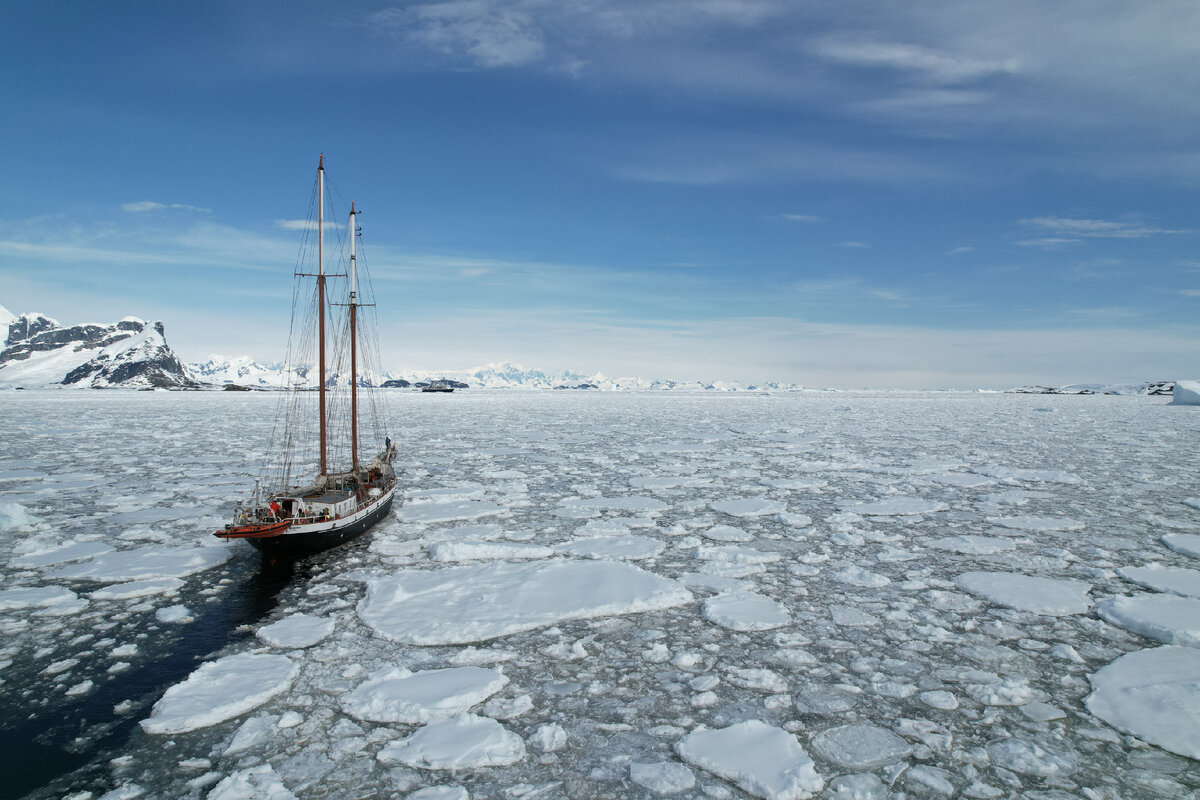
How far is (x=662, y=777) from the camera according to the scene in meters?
4.00

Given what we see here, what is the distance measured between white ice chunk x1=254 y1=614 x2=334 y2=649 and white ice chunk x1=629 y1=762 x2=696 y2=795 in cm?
374

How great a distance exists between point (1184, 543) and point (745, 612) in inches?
298

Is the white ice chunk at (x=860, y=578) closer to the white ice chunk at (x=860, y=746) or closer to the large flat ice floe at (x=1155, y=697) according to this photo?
the large flat ice floe at (x=1155, y=697)

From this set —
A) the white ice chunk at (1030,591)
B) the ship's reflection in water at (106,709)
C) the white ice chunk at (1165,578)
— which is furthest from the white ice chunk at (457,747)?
the white ice chunk at (1165,578)

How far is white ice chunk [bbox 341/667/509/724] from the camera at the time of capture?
4781 millimetres

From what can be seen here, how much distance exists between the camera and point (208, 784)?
13.1 ft

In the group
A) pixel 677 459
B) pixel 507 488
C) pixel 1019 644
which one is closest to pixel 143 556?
pixel 507 488

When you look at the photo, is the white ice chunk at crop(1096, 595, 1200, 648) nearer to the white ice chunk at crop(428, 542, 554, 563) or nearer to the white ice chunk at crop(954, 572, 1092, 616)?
the white ice chunk at crop(954, 572, 1092, 616)

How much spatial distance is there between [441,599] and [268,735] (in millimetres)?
2705

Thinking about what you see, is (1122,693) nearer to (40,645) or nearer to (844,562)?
(844,562)

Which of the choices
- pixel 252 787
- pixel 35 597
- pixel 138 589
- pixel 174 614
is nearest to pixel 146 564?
pixel 138 589

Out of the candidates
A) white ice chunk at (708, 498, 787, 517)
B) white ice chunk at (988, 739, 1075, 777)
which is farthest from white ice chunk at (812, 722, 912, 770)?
white ice chunk at (708, 498, 787, 517)

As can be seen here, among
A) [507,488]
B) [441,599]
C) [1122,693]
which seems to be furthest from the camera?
[507,488]

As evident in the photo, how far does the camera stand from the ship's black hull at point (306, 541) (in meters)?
8.70
